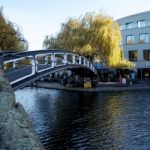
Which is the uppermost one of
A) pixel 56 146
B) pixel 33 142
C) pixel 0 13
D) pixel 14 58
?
pixel 0 13

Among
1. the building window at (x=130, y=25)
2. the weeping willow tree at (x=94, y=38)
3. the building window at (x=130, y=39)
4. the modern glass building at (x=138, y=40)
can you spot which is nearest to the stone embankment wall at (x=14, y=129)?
the weeping willow tree at (x=94, y=38)

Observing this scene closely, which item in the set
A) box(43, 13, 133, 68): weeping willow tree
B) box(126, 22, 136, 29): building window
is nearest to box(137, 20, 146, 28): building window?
box(126, 22, 136, 29): building window

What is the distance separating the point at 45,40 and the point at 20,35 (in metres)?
45.3

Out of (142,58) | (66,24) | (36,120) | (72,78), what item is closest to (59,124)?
(36,120)

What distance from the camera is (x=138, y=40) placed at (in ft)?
241

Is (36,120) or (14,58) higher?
(14,58)

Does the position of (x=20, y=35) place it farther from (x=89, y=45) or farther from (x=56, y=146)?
(x=89, y=45)

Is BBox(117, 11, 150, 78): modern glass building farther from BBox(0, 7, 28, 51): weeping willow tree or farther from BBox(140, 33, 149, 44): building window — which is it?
BBox(0, 7, 28, 51): weeping willow tree

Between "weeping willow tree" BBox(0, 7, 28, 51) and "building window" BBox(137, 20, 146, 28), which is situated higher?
"building window" BBox(137, 20, 146, 28)

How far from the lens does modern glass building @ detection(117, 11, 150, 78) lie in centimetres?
7206

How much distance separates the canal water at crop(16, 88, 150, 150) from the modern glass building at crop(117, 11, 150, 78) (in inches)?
1498

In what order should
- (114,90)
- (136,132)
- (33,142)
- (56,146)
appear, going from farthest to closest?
(114,90), (136,132), (56,146), (33,142)

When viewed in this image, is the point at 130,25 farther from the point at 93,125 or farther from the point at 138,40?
the point at 93,125

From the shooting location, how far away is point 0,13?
3222 cm
